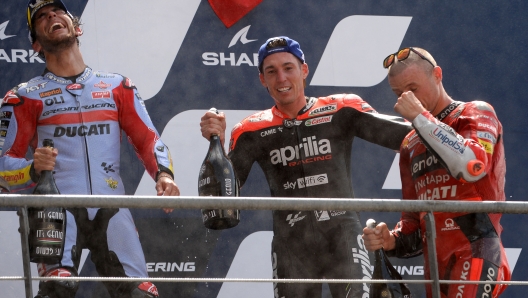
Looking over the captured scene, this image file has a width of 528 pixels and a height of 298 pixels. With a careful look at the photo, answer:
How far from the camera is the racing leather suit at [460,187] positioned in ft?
8.58

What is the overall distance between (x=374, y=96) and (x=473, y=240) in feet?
5.24

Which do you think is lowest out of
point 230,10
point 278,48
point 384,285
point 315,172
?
point 384,285

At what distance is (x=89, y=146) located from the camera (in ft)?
10.3

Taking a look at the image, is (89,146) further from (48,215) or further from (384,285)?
(384,285)

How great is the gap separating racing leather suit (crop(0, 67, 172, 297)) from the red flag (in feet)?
3.10

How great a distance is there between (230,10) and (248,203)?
1970 mm

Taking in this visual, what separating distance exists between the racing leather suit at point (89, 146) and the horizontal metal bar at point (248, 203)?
695mm

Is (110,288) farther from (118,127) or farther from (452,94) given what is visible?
(452,94)

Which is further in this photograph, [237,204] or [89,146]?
[89,146]

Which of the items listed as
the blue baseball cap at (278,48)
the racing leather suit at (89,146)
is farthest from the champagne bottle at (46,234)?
the blue baseball cap at (278,48)

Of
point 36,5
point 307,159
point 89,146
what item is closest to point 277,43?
point 307,159

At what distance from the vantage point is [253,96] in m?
4.12

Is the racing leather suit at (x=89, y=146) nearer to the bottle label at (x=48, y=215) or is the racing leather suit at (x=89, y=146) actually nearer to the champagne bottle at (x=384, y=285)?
the bottle label at (x=48, y=215)

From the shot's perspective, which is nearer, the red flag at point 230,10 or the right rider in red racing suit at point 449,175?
the right rider in red racing suit at point 449,175
